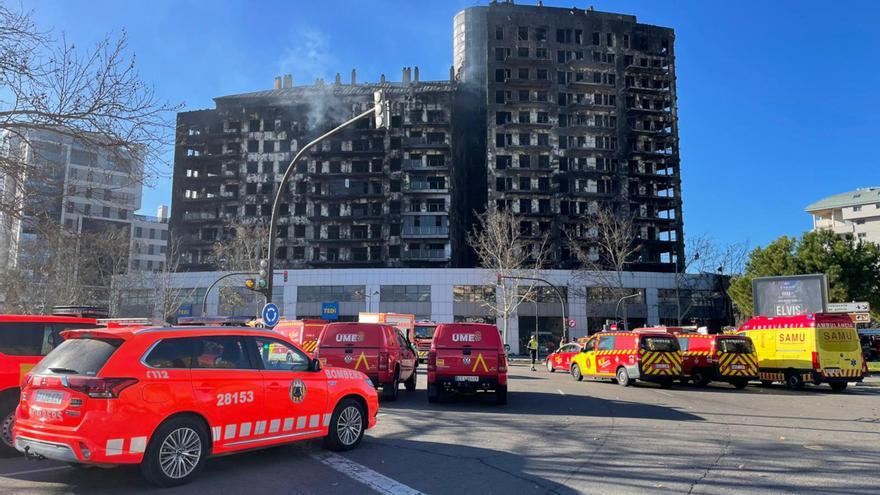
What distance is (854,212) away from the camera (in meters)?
88.7

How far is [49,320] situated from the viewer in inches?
326

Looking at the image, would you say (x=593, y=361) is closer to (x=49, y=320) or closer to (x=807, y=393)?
(x=807, y=393)

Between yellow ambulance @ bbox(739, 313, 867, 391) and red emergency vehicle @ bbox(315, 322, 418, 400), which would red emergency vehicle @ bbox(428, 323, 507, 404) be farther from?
yellow ambulance @ bbox(739, 313, 867, 391)

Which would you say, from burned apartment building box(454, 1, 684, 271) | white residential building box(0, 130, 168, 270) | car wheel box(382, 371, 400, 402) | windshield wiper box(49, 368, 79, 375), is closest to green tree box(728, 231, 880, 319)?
burned apartment building box(454, 1, 684, 271)

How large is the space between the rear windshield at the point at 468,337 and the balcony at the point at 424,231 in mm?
55882

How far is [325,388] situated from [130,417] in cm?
253

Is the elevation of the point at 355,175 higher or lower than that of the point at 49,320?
higher

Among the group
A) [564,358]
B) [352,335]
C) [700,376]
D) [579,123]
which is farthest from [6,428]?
[579,123]

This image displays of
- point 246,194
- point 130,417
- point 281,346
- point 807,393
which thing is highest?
point 246,194

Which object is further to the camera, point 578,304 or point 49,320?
point 578,304

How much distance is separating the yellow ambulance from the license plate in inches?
842

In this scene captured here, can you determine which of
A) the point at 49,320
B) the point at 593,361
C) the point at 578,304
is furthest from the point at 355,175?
the point at 49,320

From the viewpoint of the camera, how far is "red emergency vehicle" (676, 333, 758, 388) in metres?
20.0

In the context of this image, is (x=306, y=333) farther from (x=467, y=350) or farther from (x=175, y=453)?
(x=175, y=453)
